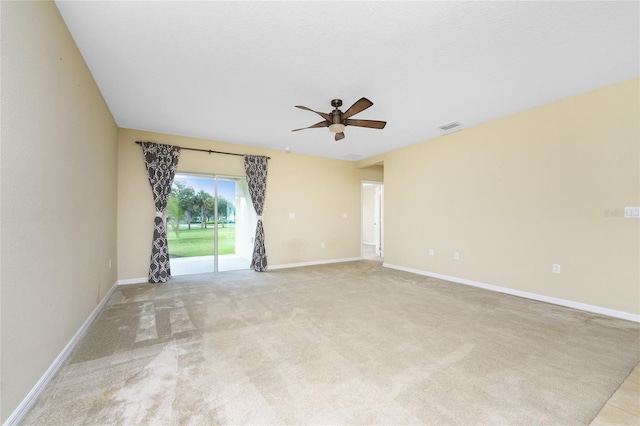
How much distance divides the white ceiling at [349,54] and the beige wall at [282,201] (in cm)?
121

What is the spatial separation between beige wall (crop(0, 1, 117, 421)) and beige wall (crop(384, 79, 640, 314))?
5.29 meters

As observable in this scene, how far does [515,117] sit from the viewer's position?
153 inches

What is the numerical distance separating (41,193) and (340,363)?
8.07ft

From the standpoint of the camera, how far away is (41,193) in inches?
67.7

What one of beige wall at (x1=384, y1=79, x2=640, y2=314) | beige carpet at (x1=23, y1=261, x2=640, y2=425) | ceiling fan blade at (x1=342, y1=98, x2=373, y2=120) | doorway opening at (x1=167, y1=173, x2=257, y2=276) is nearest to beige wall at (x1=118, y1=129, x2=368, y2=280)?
doorway opening at (x1=167, y1=173, x2=257, y2=276)

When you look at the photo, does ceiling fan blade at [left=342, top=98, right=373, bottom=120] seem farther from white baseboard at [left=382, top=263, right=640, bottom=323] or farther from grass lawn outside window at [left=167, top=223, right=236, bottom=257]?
grass lawn outside window at [left=167, top=223, right=236, bottom=257]

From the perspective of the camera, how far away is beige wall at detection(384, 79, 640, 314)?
9.91ft

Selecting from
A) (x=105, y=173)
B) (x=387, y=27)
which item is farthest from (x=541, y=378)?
(x=105, y=173)

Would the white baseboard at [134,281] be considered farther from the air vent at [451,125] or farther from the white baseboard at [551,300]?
the air vent at [451,125]

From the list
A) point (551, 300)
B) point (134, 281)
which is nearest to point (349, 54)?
point (551, 300)

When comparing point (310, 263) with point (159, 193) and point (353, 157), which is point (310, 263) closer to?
point (353, 157)

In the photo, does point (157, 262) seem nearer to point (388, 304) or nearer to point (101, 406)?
point (101, 406)

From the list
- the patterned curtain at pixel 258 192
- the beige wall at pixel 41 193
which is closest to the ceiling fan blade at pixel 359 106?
the beige wall at pixel 41 193

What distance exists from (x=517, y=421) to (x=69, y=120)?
3910 mm
